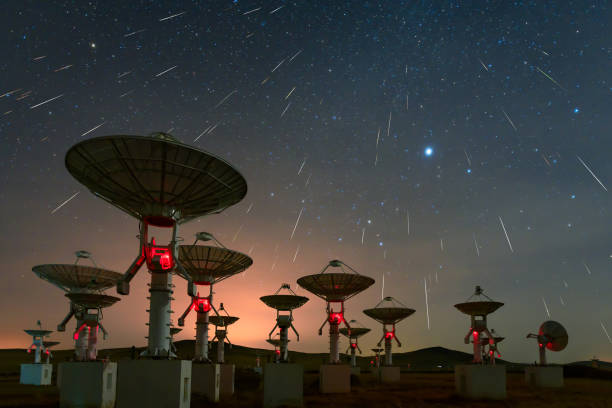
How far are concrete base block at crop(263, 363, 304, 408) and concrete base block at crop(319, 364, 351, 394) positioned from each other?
34.3 ft

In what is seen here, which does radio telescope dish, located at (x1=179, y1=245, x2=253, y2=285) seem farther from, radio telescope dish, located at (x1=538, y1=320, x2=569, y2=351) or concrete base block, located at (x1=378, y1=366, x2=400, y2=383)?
concrete base block, located at (x1=378, y1=366, x2=400, y2=383)

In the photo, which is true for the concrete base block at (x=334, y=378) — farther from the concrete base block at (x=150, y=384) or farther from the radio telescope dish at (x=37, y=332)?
the radio telescope dish at (x=37, y=332)

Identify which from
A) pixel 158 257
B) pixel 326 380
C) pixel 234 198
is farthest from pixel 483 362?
pixel 158 257

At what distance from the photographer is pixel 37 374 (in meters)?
59.4

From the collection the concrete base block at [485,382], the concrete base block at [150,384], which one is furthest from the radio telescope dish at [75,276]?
the concrete base block at [485,382]

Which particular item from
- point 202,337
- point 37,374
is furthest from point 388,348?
point 37,374

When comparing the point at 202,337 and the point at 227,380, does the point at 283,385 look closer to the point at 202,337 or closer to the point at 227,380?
the point at 202,337

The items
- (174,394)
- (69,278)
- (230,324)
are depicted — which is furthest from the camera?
(230,324)

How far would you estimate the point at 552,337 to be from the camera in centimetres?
5462

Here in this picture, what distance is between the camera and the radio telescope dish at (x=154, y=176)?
23.3 meters

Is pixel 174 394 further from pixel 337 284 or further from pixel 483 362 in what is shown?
pixel 483 362

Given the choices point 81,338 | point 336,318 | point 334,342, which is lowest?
point 334,342

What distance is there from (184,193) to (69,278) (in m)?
25.6

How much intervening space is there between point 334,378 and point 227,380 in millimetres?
10263
